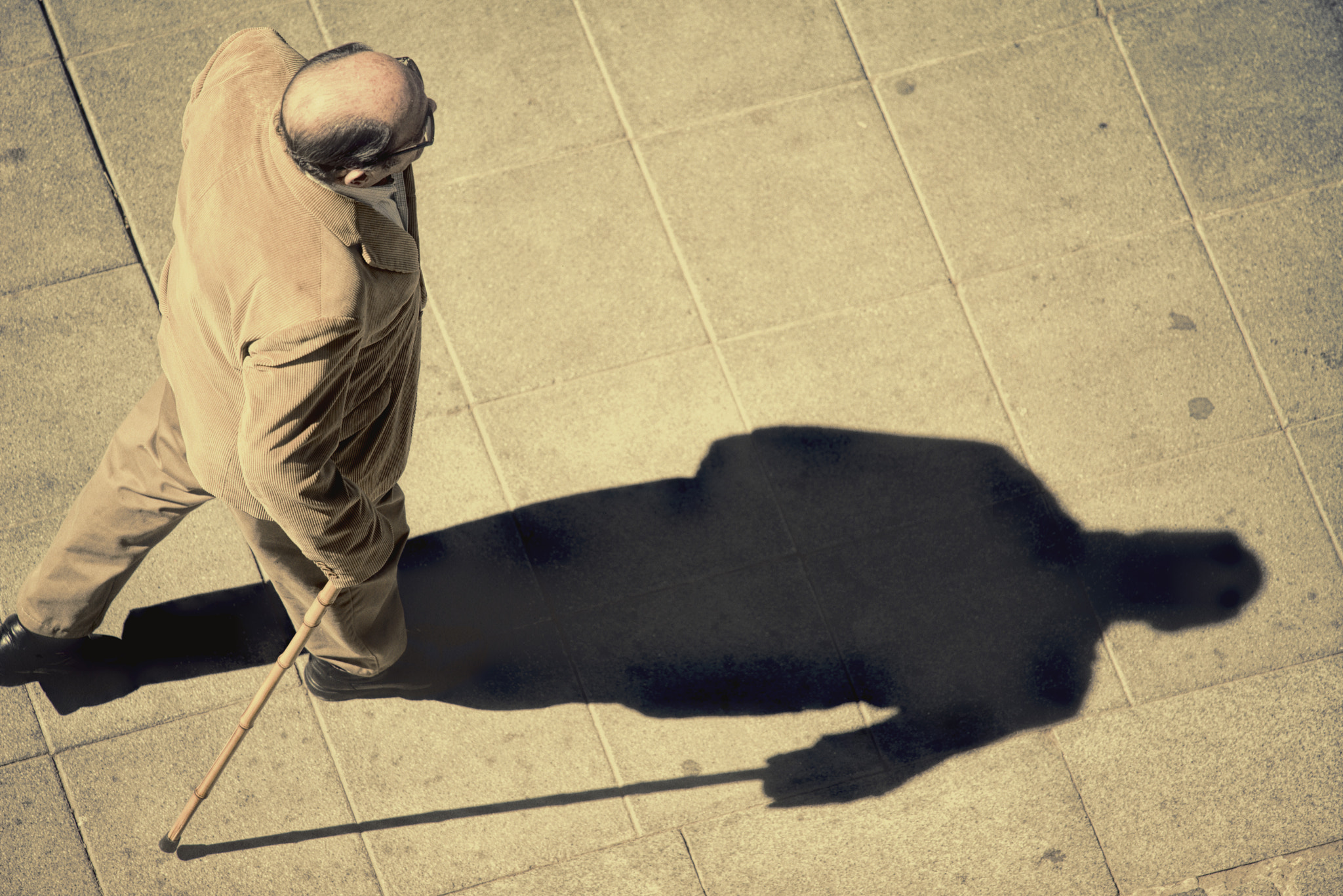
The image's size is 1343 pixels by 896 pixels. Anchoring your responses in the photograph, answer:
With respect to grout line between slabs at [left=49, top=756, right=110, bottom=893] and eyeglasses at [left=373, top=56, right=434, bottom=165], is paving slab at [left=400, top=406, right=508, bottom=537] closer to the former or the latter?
grout line between slabs at [left=49, top=756, right=110, bottom=893]

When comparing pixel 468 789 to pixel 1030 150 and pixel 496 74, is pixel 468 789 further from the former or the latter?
pixel 1030 150

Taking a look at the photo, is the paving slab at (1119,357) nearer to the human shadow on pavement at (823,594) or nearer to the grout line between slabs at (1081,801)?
the human shadow on pavement at (823,594)

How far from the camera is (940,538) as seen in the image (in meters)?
3.91

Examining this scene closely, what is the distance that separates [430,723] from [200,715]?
37.1 inches

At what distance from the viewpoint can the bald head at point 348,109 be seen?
2055 mm

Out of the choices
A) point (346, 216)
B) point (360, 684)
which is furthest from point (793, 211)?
point (360, 684)

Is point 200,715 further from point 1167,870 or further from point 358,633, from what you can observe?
point 1167,870

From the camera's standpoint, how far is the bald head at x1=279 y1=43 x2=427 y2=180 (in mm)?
2055

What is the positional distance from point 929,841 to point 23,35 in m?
5.32

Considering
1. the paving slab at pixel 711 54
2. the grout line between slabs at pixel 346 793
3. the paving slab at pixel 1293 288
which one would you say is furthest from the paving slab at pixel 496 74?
the paving slab at pixel 1293 288

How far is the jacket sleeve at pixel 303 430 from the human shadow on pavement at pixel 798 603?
140cm

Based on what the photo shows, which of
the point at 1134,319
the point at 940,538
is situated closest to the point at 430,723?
the point at 940,538

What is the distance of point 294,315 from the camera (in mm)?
2119

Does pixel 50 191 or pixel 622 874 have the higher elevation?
pixel 50 191
